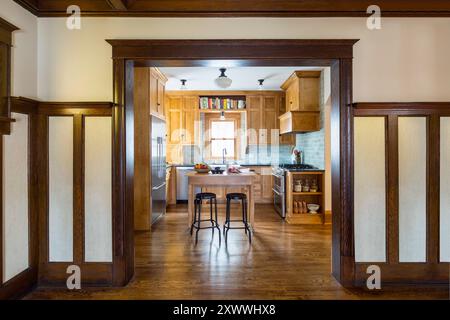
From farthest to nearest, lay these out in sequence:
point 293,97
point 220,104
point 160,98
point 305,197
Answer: point 220,104
point 293,97
point 160,98
point 305,197

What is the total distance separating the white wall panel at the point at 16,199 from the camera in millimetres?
2182

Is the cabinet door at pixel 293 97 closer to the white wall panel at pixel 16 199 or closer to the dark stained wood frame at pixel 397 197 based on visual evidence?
the dark stained wood frame at pixel 397 197

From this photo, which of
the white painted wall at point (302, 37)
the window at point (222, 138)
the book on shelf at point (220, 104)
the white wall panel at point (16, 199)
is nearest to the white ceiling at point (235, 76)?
the book on shelf at point (220, 104)

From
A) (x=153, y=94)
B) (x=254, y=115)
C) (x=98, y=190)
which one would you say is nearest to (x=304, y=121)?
(x=254, y=115)

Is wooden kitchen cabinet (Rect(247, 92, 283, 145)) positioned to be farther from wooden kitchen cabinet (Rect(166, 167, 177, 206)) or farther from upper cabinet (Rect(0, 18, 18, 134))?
upper cabinet (Rect(0, 18, 18, 134))

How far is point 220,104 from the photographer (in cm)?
672

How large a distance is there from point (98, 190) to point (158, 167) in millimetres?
2382

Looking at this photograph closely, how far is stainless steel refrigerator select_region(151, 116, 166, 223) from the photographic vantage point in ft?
14.9

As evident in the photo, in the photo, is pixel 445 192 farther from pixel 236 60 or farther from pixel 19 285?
pixel 19 285

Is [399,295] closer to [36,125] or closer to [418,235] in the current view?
[418,235]

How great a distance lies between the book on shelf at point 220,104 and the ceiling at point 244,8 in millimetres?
4172

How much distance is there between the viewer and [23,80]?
233 cm

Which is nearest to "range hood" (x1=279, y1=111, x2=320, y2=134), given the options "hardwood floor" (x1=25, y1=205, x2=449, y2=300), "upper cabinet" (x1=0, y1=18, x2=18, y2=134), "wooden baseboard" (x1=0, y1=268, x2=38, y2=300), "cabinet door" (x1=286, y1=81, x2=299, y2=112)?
"cabinet door" (x1=286, y1=81, x2=299, y2=112)
